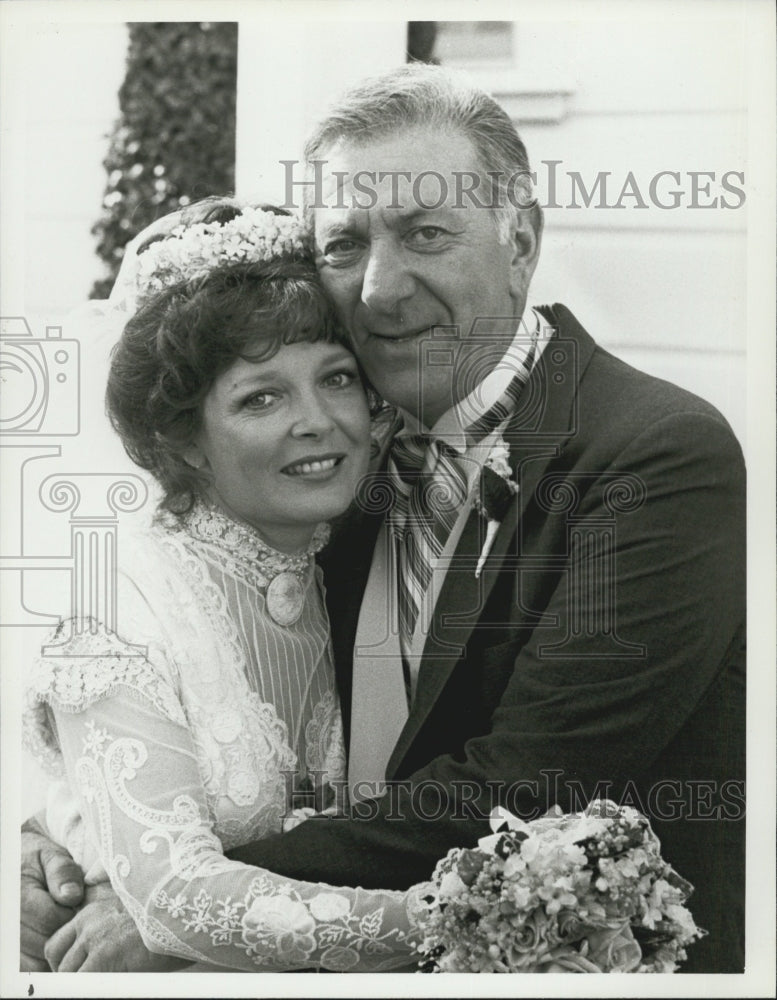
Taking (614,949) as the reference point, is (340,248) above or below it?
above

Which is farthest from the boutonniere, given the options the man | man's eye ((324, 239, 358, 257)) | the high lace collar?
man's eye ((324, 239, 358, 257))

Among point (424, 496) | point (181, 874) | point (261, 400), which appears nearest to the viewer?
point (181, 874)

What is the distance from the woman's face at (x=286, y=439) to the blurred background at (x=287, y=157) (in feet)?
0.89

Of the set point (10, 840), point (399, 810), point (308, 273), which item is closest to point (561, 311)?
point (308, 273)

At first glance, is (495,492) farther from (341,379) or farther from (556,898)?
(556,898)

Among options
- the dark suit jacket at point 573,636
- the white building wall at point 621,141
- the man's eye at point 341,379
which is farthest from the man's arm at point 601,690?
the man's eye at point 341,379

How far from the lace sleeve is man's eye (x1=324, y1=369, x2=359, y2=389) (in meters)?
0.82

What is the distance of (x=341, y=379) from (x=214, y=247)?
0.41 metres

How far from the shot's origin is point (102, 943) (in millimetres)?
2705

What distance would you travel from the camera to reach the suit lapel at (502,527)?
267cm

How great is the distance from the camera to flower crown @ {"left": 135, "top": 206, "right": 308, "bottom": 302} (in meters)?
2.61

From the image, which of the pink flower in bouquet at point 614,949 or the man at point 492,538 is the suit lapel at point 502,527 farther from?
the pink flower in bouquet at point 614,949

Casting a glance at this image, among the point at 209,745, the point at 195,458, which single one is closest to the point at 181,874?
the point at 209,745

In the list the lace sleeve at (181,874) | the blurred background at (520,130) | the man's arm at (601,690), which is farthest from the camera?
the blurred background at (520,130)
